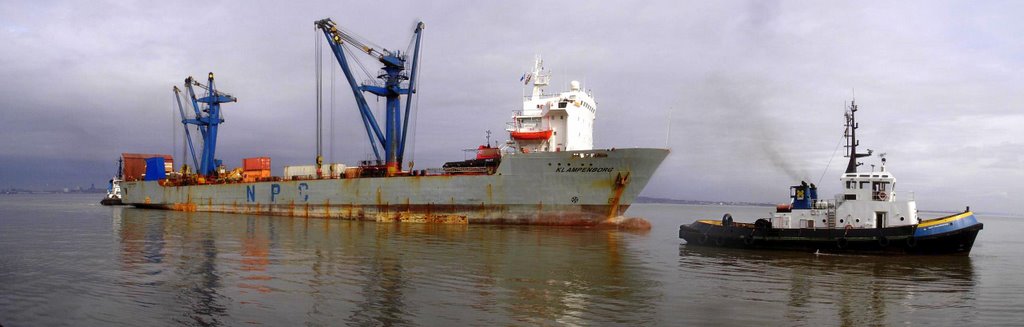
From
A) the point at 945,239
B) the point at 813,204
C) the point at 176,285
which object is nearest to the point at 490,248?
the point at 176,285

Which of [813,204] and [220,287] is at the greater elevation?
[813,204]

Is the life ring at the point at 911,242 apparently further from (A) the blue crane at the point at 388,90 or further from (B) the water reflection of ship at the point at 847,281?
(A) the blue crane at the point at 388,90

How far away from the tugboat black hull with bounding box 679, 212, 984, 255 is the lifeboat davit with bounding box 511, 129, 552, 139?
1456cm

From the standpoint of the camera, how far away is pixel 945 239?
20.3 meters

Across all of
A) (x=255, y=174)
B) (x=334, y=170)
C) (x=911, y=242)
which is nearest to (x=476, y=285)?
(x=911, y=242)

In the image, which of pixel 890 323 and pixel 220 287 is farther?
pixel 220 287

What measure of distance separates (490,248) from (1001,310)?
14711mm

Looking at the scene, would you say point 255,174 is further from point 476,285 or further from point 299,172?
point 476,285

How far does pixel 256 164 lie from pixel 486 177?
2737 centimetres

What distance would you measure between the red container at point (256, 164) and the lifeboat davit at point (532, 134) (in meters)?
27.0

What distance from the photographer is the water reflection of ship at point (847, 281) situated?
39.2 feet

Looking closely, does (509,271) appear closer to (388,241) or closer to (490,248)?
(490,248)

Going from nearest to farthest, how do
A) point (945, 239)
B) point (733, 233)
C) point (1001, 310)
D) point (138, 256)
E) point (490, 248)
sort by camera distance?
point (1001, 310) < point (138, 256) < point (945, 239) < point (490, 248) < point (733, 233)

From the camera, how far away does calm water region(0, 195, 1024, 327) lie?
10594 millimetres
